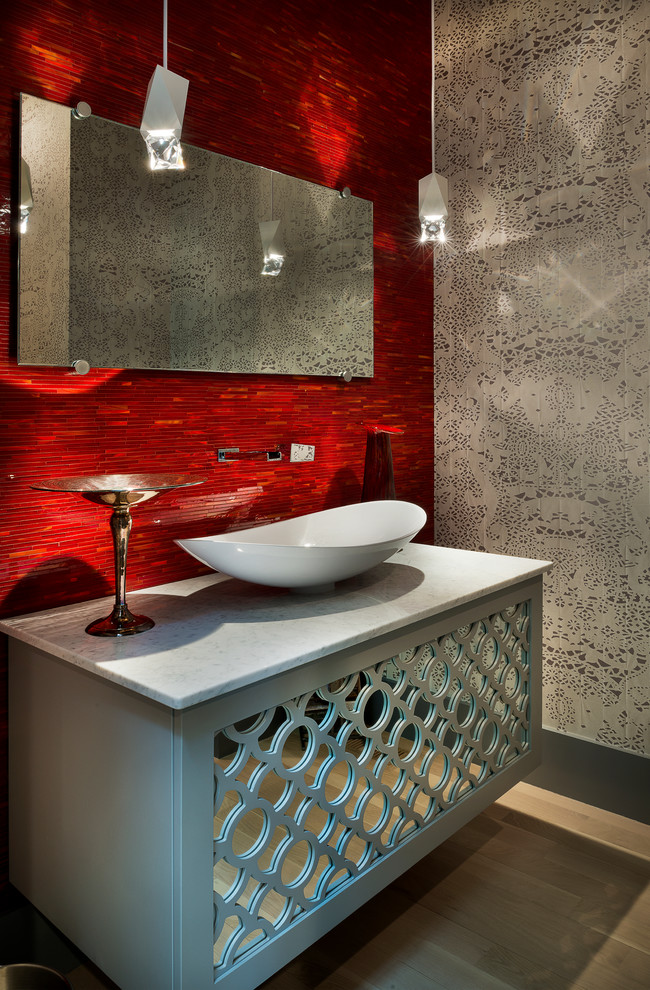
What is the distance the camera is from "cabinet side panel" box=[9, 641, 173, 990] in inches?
47.7

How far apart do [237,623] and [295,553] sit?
0.20m

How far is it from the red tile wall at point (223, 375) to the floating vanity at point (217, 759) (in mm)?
182

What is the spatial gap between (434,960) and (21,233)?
6.34ft

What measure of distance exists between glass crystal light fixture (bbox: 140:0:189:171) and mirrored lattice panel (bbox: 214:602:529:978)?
109 cm

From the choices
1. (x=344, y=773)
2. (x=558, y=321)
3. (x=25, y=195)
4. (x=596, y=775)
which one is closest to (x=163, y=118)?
(x=25, y=195)

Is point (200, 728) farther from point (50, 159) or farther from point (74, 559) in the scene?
point (50, 159)

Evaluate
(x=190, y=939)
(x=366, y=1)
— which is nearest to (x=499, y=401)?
(x=366, y=1)

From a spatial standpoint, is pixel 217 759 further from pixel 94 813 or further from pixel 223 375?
pixel 223 375

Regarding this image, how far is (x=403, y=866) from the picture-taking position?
1.65 m

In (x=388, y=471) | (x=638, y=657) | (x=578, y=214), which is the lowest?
(x=638, y=657)

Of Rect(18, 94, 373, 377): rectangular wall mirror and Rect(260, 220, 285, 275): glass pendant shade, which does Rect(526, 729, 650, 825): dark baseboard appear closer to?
Rect(18, 94, 373, 377): rectangular wall mirror

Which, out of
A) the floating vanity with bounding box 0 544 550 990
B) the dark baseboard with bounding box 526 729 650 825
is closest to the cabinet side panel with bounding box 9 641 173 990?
the floating vanity with bounding box 0 544 550 990

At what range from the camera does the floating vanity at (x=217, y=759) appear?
47.3 inches

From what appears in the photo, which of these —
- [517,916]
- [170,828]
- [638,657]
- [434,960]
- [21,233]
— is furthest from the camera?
[638,657]
